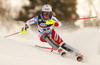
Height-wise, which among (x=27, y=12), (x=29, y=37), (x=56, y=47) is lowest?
(x=29, y=37)

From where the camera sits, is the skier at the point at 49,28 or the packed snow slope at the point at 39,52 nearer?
the packed snow slope at the point at 39,52

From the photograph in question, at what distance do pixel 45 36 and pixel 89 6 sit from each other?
11.0 ft

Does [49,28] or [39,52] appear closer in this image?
[39,52]

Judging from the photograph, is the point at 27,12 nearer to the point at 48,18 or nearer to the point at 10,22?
the point at 10,22

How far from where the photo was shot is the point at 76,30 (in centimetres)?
558

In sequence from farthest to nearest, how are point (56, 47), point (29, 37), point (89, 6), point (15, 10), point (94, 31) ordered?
point (89, 6)
point (15, 10)
point (29, 37)
point (94, 31)
point (56, 47)

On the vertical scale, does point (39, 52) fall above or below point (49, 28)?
below

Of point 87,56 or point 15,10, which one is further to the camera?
point 15,10

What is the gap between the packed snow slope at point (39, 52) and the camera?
7.11 feet

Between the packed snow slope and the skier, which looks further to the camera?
the skier

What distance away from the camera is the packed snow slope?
2168mm

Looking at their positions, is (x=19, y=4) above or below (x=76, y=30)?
above

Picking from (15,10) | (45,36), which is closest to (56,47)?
(45,36)

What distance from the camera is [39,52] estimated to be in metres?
2.92
